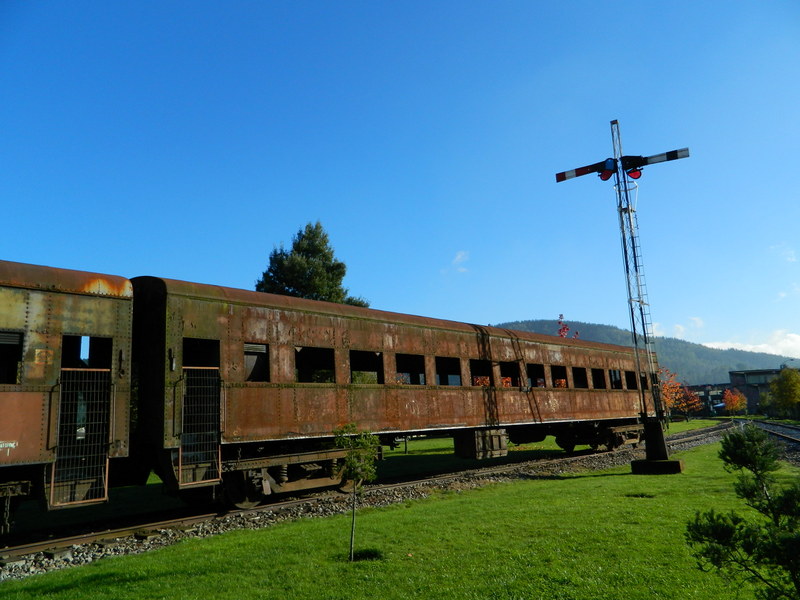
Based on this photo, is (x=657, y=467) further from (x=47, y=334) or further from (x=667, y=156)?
(x=47, y=334)

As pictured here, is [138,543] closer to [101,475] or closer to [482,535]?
[101,475]

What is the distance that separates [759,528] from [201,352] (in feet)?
32.9

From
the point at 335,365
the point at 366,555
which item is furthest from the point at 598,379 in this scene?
the point at 366,555

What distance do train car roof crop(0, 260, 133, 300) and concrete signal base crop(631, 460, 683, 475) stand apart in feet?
48.4

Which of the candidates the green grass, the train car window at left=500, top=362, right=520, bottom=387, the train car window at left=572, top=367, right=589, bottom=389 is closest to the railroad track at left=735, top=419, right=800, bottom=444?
the train car window at left=572, top=367, right=589, bottom=389

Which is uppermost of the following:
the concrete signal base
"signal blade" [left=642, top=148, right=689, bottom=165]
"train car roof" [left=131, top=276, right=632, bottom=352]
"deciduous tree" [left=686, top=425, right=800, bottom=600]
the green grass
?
"signal blade" [left=642, top=148, right=689, bottom=165]

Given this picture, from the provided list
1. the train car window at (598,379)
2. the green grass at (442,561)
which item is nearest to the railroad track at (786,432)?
the train car window at (598,379)

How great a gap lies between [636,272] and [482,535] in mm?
13269

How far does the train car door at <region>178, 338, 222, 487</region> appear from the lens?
9938 mm

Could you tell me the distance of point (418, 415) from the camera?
14.3 m

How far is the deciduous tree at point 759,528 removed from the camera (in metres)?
3.83

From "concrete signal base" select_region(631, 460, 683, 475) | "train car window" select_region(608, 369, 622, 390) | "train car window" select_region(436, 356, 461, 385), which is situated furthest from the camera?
"train car window" select_region(608, 369, 622, 390)

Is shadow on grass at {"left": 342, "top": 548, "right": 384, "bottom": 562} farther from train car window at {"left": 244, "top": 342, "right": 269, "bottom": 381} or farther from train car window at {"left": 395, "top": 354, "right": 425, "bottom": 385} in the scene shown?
train car window at {"left": 395, "top": 354, "right": 425, "bottom": 385}

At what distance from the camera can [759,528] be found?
163 inches
